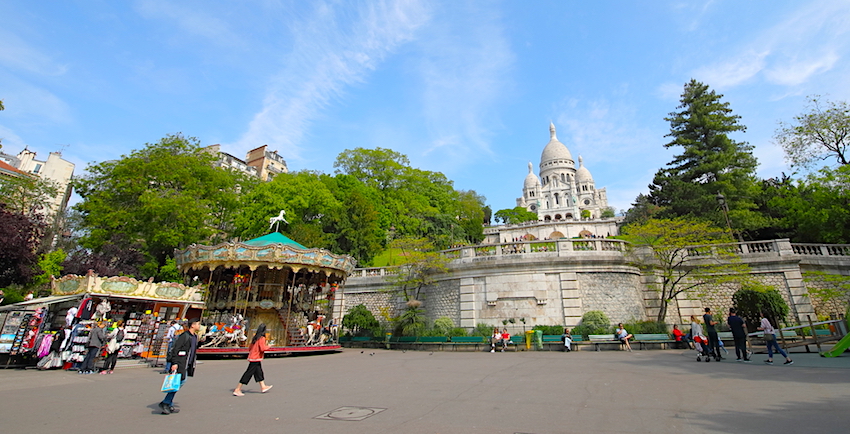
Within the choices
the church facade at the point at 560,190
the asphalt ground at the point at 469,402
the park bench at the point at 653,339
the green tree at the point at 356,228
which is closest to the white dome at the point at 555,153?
the church facade at the point at 560,190

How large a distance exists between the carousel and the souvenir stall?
143 cm

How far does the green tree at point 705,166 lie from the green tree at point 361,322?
2866 centimetres

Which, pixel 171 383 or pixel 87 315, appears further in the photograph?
pixel 87 315

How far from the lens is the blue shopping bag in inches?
237

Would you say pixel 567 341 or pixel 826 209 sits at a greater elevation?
pixel 826 209

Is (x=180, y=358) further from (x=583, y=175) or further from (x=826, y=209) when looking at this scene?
(x=583, y=175)

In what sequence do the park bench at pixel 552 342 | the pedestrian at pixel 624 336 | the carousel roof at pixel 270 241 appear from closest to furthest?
the pedestrian at pixel 624 336
the park bench at pixel 552 342
the carousel roof at pixel 270 241

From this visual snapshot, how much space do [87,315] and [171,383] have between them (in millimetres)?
12609

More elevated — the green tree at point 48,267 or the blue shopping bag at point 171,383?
the green tree at point 48,267

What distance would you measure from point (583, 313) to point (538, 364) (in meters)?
8.66

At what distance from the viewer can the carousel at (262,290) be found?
18.2 m

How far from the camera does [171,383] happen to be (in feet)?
20.0

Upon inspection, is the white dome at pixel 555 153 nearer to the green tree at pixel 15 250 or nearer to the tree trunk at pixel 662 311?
the tree trunk at pixel 662 311

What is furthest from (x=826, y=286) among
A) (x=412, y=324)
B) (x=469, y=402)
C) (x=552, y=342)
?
(x=469, y=402)
